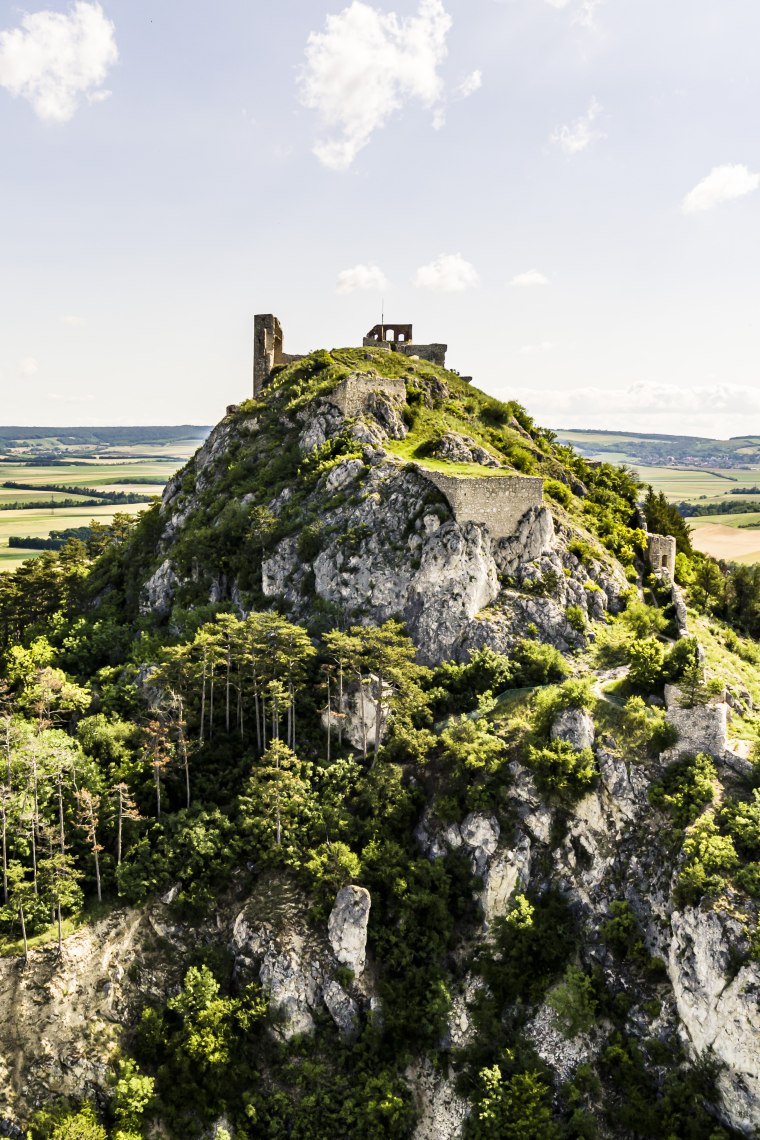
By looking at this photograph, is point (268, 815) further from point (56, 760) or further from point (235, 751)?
point (56, 760)

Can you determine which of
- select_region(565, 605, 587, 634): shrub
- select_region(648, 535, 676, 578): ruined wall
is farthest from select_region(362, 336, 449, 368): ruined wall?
select_region(565, 605, 587, 634): shrub

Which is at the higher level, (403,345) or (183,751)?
Result: (403,345)

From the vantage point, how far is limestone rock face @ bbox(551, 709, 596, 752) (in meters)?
41.2

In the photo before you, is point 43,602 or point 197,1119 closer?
point 197,1119

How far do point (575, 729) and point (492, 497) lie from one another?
64.5 ft

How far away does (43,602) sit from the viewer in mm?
68188

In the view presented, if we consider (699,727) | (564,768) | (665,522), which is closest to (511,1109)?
(564,768)

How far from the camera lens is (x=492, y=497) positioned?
54312mm

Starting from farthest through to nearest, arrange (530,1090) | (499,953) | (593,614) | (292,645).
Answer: (593,614) → (292,645) → (499,953) → (530,1090)

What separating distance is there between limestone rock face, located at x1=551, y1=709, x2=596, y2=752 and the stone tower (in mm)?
57568

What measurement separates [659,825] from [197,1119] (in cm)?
2640

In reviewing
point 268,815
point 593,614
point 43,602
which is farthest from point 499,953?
point 43,602

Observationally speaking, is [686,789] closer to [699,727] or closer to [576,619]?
[699,727]

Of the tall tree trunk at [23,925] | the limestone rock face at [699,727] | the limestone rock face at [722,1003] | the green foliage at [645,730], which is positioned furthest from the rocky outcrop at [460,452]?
the tall tree trunk at [23,925]
